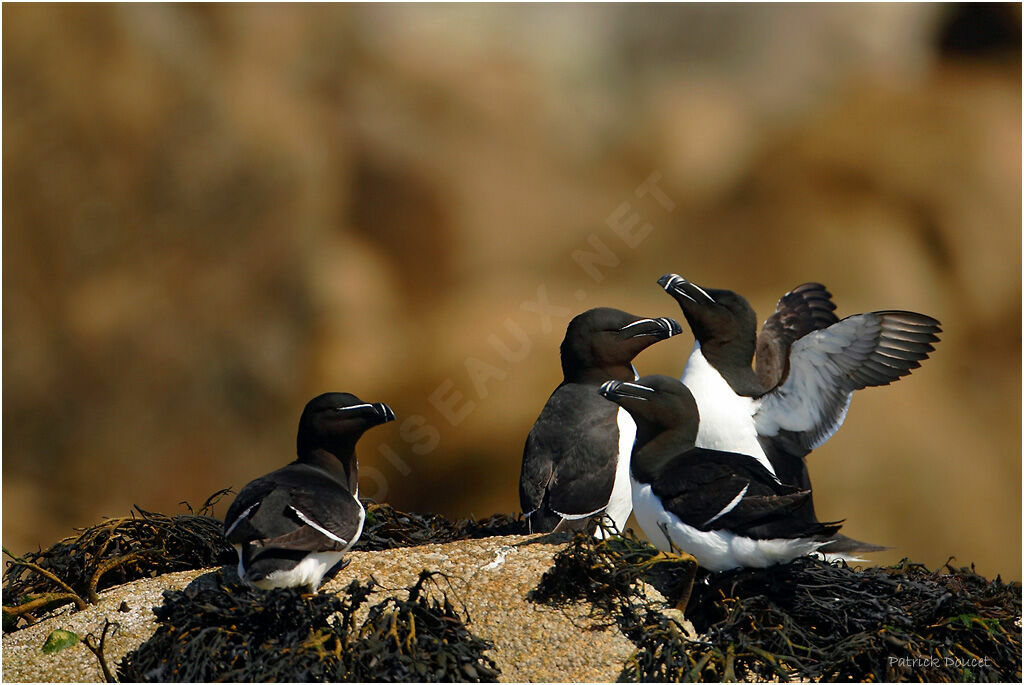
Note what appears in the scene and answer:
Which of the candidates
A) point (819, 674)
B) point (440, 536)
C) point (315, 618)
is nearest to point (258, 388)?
point (440, 536)

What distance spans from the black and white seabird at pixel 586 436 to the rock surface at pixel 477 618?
0.43 m

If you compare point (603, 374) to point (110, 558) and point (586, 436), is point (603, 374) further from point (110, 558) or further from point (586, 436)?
point (110, 558)

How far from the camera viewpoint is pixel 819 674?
13.9 ft

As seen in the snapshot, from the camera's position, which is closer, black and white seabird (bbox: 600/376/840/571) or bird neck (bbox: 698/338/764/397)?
black and white seabird (bbox: 600/376/840/571)

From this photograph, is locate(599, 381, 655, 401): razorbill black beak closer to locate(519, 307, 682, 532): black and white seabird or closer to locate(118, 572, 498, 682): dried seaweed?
locate(519, 307, 682, 532): black and white seabird

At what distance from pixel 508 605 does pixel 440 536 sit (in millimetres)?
1346

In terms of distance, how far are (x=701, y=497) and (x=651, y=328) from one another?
5.59ft

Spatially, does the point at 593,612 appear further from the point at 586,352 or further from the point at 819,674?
the point at 586,352

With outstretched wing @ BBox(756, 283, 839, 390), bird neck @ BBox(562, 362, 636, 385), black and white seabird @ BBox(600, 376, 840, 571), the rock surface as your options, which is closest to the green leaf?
the rock surface

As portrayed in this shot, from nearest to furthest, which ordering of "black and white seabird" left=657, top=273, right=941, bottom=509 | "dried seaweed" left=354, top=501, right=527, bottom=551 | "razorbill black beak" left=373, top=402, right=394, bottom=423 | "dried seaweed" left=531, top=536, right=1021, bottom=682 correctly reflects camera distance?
"dried seaweed" left=531, top=536, right=1021, bottom=682, "razorbill black beak" left=373, top=402, right=394, bottom=423, "dried seaweed" left=354, top=501, right=527, bottom=551, "black and white seabird" left=657, top=273, right=941, bottom=509

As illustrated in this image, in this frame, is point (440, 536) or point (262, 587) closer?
point (262, 587)

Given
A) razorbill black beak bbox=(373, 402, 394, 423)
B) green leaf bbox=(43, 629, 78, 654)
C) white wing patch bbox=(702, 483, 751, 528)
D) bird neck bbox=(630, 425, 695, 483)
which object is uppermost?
razorbill black beak bbox=(373, 402, 394, 423)

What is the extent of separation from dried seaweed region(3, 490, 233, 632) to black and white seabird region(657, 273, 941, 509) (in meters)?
2.76

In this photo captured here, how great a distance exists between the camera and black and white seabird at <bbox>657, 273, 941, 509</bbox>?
19.0ft
